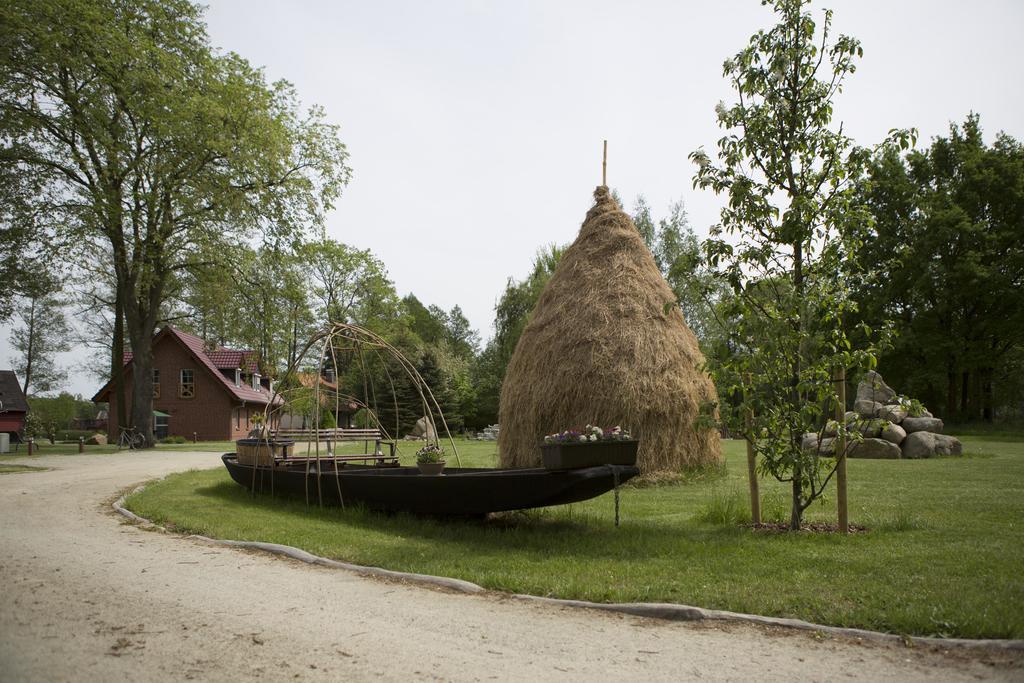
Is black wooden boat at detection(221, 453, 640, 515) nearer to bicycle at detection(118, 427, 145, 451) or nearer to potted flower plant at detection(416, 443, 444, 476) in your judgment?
potted flower plant at detection(416, 443, 444, 476)

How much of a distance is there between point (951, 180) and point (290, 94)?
33950 mm

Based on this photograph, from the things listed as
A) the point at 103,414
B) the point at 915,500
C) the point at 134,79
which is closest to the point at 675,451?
the point at 915,500

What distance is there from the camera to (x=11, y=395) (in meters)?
41.3

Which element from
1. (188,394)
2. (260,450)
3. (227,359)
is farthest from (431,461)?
(227,359)

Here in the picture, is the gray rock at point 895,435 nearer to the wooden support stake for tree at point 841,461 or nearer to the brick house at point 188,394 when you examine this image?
the wooden support stake for tree at point 841,461

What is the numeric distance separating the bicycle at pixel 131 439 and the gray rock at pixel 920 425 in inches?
1070

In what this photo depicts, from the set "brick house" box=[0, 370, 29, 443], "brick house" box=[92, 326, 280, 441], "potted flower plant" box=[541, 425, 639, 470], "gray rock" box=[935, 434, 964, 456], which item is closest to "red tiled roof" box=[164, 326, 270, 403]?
"brick house" box=[92, 326, 280, 441]

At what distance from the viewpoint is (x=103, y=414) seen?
4681 centimetres

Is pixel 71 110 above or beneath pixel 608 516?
above

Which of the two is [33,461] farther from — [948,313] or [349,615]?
[948,313]

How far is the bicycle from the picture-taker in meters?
27.5

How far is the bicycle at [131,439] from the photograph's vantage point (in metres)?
27.5

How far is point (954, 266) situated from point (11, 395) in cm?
5260

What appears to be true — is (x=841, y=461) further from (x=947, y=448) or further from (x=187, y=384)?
(x=187, y=384)
